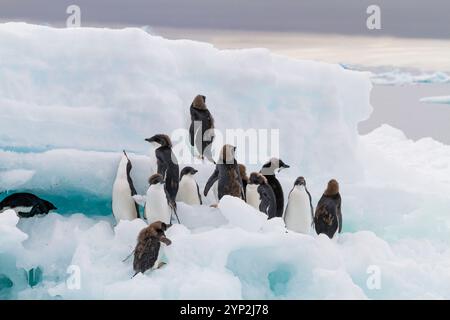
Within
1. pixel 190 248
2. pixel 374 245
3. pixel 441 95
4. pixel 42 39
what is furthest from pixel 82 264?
pixel 441 95

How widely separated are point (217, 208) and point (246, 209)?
18.9 inches

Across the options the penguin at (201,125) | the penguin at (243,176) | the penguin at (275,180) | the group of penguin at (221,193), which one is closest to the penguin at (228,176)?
the group of penguin at (221,193)

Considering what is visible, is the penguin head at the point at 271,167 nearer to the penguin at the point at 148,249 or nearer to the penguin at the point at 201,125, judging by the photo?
the penguin at the point at 201,125

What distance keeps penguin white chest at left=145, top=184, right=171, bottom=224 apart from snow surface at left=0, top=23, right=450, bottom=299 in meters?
0.17

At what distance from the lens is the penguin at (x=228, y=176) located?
6.19 meters

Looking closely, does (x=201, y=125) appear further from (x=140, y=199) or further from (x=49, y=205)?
(x=49, y=205)

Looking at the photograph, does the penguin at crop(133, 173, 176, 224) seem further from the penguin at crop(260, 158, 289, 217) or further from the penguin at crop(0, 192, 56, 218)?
the penguin at crop(260, 158, 289, 217)

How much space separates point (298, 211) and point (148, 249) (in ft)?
5.59

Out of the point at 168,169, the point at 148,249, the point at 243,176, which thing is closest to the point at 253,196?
the point at 243,176

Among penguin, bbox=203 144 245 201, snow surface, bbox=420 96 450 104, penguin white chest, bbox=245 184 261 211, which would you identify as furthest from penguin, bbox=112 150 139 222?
snow surface, bbox=420 96 450 104

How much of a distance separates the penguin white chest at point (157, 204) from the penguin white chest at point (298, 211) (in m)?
1.24

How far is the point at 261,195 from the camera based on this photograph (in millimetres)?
6316

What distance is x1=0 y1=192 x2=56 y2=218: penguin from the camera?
6020mm
